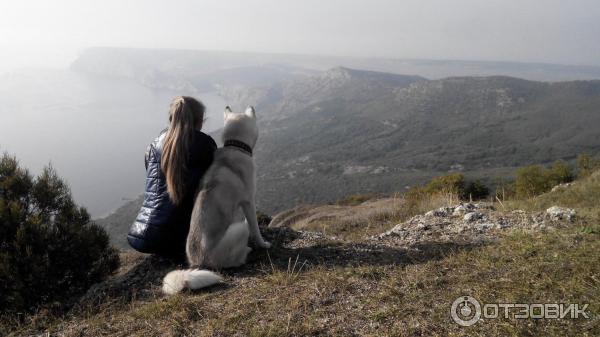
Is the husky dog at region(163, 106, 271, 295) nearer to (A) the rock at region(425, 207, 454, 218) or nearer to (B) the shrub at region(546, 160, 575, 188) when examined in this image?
(A) the rock at region(425, 207, 454, 218)

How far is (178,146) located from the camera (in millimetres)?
5039

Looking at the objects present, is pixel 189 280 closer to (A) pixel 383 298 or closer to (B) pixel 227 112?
(A) pixel 383 298

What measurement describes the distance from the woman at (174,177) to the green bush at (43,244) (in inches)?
37.3

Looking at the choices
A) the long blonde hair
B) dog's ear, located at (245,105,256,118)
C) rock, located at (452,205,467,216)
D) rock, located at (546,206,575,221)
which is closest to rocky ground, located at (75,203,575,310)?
rock, located at (546,206,575,221)

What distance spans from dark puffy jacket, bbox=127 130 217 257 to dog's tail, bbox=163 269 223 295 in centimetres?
86

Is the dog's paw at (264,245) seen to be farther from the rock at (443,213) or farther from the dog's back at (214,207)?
the rock at (443,213)

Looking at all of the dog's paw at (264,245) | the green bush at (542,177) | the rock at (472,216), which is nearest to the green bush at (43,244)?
the dog's paw at (264,245)

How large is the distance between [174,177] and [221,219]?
847mm

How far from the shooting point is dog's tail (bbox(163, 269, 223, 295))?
4.55 m

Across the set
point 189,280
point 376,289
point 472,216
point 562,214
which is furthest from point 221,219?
point 562,214

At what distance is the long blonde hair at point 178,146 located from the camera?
5.04 metres

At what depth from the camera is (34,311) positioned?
486 centimetres

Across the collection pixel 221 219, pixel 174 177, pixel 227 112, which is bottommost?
pixel 221 219

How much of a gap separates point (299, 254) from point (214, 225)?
1.43 metres
